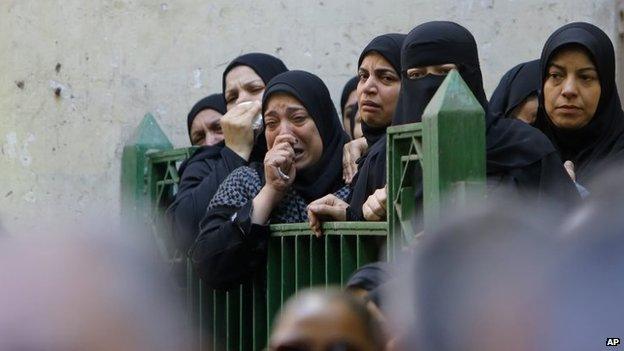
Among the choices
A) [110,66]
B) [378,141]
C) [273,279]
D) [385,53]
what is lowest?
[273,279]

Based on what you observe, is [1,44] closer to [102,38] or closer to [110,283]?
[102,38]

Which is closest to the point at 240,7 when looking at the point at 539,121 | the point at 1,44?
the point at 1,44

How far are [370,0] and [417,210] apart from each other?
3847mm

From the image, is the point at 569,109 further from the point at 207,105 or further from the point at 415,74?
the point at 207,105

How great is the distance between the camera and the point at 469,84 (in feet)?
15.8

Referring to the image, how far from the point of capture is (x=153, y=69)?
8219 mm

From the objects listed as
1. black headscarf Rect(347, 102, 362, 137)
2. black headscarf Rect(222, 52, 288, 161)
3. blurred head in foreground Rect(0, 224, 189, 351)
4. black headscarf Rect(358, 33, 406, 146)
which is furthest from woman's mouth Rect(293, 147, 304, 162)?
blurred head in foreground Rect(0, 224, 189, 351)

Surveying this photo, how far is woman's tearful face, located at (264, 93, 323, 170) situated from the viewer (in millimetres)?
5609

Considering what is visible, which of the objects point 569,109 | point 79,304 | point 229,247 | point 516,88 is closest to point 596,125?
point 569,109

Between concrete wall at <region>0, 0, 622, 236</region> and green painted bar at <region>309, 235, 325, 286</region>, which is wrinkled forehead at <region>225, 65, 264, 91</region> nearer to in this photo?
concrete wall at <region>0, 0, 622, 236</region>

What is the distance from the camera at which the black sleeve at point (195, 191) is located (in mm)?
5883

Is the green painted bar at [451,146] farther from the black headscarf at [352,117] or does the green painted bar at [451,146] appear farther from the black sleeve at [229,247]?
the black headscarf at [352,117]

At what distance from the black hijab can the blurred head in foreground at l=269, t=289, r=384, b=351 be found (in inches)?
94.0

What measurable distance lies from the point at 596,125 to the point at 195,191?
1588 mm
